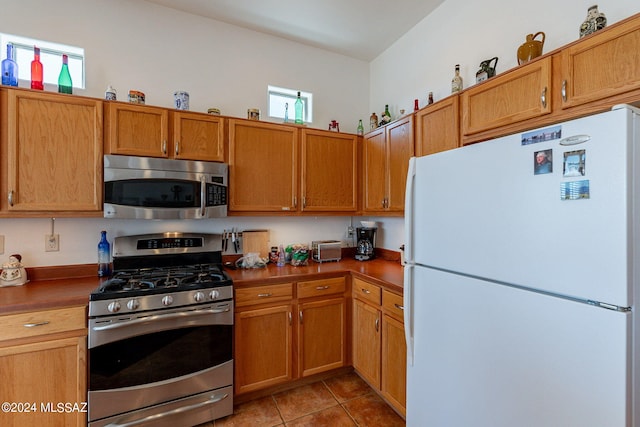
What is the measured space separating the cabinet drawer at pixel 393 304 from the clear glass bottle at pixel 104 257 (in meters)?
2.06

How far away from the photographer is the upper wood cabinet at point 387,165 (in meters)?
2.37

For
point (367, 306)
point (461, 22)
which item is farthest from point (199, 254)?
point (461, 22)

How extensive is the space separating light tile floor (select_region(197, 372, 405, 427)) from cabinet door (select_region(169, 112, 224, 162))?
74.5 inches

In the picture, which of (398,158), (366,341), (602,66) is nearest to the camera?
(602,66)

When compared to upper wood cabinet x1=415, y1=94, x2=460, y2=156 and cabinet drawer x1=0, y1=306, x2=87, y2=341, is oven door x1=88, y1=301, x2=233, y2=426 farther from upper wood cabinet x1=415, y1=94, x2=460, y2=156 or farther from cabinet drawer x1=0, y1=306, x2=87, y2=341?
upper wood cabinet x1=415, y1=94, x2=460, y2=156

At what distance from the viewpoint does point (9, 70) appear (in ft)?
6.25

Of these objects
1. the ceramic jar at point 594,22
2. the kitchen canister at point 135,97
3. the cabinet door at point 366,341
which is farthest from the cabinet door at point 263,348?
the ceramic jar at point 594,22

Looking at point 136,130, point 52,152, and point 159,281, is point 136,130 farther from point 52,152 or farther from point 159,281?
point 159,281

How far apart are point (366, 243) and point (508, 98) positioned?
1.77 meters

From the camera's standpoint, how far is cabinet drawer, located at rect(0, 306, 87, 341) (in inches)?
60.4

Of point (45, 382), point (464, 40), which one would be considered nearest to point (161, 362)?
point (45, 382)

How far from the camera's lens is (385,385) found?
6.79 feet

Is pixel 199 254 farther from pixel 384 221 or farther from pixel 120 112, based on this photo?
pixel 384 221

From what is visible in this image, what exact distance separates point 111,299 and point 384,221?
2357 millimetres
